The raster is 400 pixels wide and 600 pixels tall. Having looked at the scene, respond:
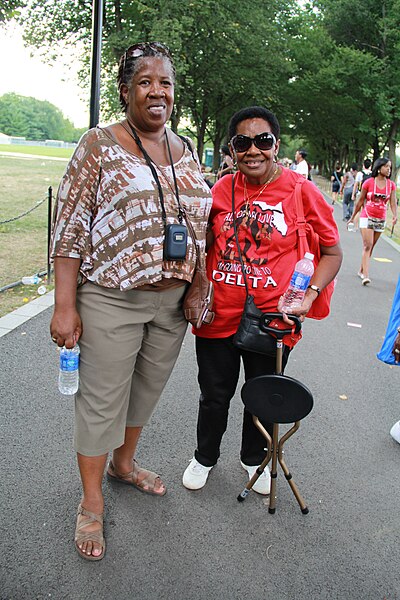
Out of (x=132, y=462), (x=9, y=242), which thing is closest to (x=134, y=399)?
(x=132, y=462)

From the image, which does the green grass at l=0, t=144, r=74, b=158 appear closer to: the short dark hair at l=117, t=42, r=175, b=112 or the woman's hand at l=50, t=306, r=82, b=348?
the short dark hair at l=117, t=42, r=175, b=112

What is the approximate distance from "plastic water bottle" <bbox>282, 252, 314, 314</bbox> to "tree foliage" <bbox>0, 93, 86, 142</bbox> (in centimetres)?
11867

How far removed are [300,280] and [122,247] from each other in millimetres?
816

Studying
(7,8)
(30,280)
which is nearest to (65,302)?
(30,280)

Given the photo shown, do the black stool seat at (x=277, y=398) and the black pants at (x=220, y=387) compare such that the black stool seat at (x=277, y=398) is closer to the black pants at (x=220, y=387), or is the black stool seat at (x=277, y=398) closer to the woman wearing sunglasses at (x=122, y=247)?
the black pants at (x=220, y=387)

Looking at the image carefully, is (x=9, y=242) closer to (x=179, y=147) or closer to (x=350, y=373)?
(x=350, y=373)

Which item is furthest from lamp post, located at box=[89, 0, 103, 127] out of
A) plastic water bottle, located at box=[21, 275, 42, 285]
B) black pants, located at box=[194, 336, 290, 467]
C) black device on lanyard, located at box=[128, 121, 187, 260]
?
black pants, located at box=[194, 336, 290, 467]

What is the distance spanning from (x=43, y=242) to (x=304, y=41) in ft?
96.8

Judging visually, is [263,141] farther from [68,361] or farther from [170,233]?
[68,361]

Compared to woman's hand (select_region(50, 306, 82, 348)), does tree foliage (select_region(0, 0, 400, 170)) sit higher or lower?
higher

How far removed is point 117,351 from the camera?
7.67 feet

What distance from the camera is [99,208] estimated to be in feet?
7.09

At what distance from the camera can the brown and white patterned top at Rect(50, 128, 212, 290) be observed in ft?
6.95

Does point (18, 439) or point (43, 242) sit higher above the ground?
point (18, 439)
